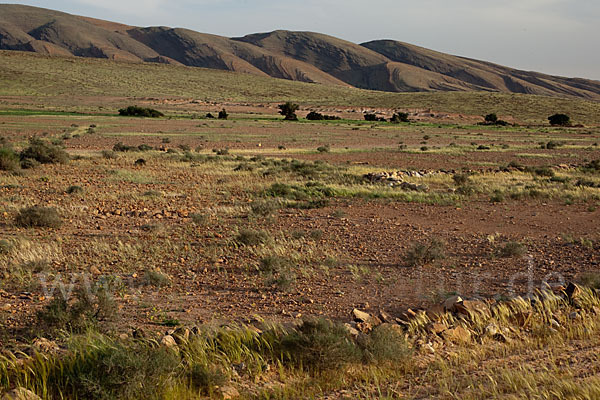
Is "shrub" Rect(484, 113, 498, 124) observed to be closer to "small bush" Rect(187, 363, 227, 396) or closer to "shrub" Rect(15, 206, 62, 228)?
"shrub" Rect(15, 206, 62, 228)

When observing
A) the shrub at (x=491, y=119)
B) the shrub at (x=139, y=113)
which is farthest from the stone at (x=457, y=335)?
the shrub at (x=491, y=119)

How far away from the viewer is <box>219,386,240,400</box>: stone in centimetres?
466

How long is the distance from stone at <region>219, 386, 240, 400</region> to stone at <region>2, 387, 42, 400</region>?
1.56 m

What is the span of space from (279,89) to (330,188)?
10373 cm

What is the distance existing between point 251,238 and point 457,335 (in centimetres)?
499

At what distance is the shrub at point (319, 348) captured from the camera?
5137 millimetres

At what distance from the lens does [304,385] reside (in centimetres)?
496

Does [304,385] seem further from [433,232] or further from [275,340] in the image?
[433,232]

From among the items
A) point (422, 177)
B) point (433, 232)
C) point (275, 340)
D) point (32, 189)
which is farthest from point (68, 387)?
point (422, 177)

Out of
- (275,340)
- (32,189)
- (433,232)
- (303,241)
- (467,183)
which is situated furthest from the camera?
(467,183)

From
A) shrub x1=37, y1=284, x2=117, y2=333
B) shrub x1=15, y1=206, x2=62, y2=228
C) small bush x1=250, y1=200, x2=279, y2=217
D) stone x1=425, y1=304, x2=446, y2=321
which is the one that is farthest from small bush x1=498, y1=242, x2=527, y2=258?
shrub x1=15, y1=206, x2=62, y2=228

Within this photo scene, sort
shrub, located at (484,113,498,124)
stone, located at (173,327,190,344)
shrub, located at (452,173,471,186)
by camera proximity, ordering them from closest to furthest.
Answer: stone, located at (173,327,190,344), shrub, located at (452,173,471,186), shrub, located at (484,113,498,124)

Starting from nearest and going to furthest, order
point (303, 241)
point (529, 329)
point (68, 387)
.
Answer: point (68, 387) < point (529, 329) < point (303, 241)

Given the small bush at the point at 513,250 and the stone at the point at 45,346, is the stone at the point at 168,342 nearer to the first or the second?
the stone at the point at 45,346
